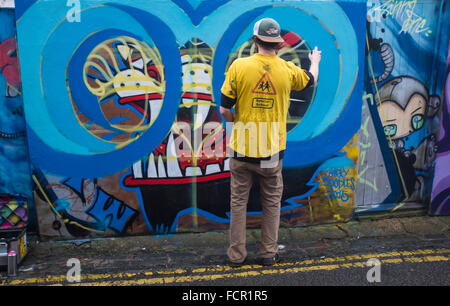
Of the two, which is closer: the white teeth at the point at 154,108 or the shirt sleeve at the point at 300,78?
the shirt sleeve at the point at 300,78

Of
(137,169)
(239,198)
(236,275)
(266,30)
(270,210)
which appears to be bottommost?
(236,275)

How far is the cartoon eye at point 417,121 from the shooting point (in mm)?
4879

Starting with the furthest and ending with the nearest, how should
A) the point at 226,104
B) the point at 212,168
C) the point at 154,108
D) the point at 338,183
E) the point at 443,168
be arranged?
the point at 443,168 → the point at 338,183 → the point at 212,168 → the point at 154,108 → the point at 226,104

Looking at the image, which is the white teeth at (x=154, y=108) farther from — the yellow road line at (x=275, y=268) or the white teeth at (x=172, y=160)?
the yellow road line at (x=275, y=268)

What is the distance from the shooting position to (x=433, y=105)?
16.0 feet

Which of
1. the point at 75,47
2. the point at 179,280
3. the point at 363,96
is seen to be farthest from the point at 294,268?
the point at 75,47

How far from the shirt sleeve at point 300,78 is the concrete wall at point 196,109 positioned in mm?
840

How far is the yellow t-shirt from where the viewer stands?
11.4ft

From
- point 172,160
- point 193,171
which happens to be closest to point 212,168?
point 193,171

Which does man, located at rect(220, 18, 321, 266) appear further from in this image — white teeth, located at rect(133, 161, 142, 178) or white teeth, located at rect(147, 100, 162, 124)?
white teeth, located at rect(133, 161, 142, 178)

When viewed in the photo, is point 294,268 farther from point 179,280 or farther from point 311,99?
point 311,99

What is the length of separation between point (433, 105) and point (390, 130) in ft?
2.06

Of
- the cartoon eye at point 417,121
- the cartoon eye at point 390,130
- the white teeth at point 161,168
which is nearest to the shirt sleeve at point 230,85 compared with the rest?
the white teeth at point 161,168

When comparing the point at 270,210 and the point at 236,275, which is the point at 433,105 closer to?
the point at 270,210
